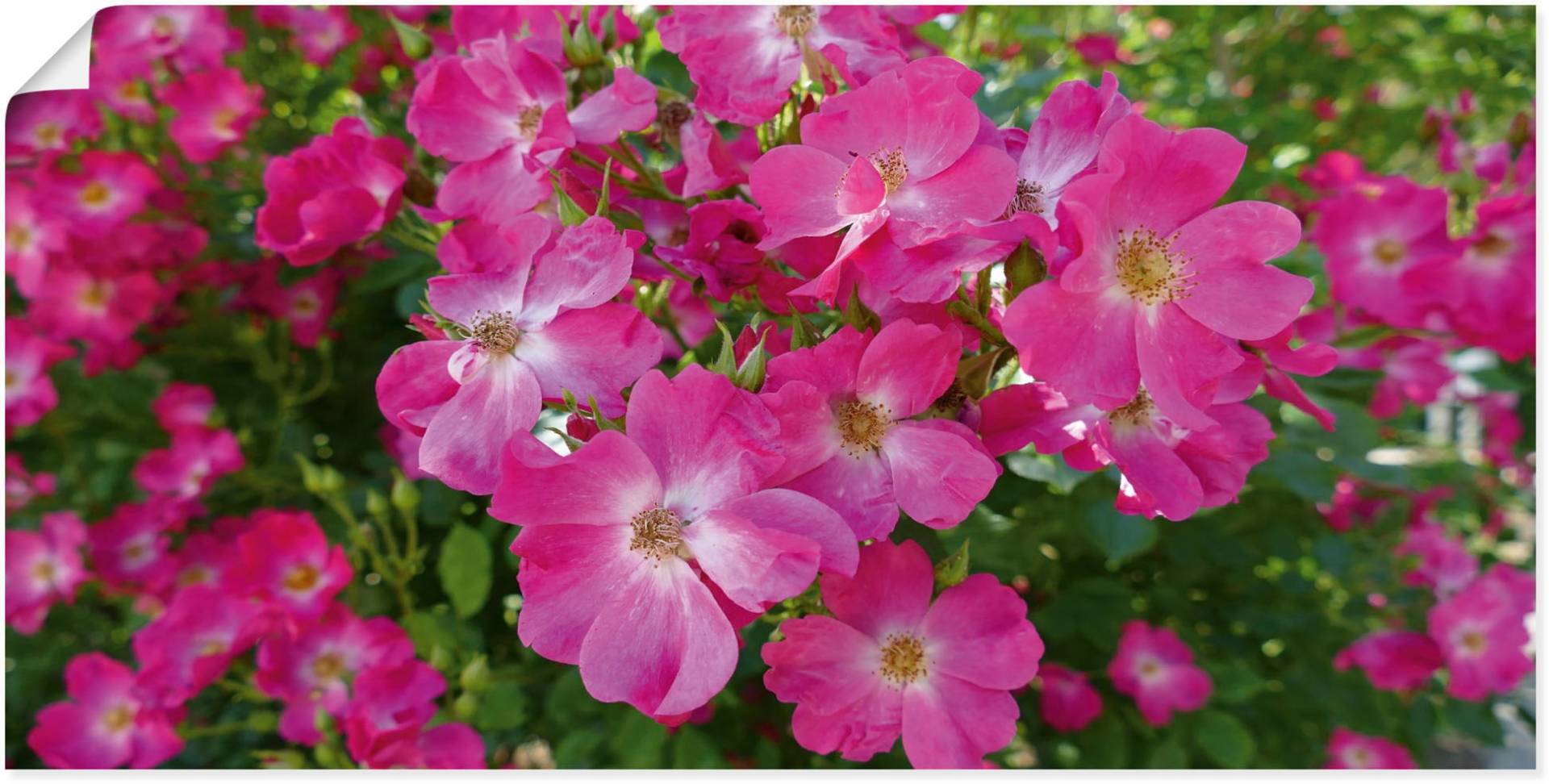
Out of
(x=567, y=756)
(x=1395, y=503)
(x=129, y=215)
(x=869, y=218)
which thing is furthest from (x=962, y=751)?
(x=1395, y=503)

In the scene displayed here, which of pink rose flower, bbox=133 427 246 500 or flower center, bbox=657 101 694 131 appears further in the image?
pink rose flower, bbox=133 427 246 500

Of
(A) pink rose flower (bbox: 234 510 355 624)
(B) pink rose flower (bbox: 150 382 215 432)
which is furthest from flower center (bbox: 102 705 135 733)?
(B) pink rose flower (bbox: 150 382 215 432)

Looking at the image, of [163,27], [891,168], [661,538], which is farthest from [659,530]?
[163,27]

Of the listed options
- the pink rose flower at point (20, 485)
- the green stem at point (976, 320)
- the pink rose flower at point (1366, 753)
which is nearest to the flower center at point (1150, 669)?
the pink rose flower at point (1366, 753)

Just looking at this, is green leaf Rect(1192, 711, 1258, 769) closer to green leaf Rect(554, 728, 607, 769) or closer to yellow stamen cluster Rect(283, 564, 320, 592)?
green leaf Rect(554, 728, 607, 769)

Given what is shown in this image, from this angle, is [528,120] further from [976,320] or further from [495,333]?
[976,320]

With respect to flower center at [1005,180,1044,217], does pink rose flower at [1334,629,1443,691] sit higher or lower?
lower

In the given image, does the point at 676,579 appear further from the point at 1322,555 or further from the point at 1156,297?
the point at 1322,555
